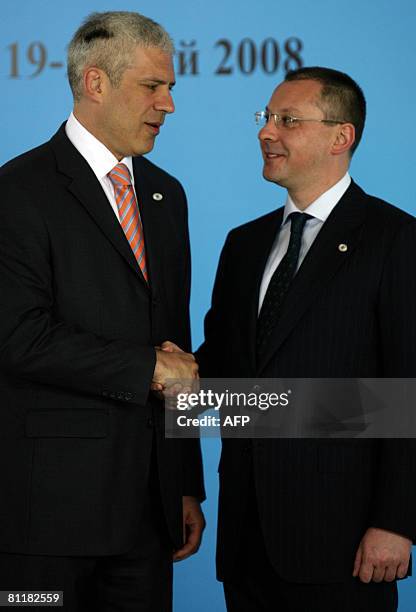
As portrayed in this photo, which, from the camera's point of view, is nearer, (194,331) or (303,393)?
(303,393)

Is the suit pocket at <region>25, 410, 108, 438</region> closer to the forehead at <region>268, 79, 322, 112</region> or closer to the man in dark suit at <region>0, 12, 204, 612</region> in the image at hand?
the man in dark suit at <region>0, 12, 204, 612</region>

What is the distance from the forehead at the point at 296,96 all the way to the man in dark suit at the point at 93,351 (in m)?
0.29

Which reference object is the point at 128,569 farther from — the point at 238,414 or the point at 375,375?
the point at 375,375

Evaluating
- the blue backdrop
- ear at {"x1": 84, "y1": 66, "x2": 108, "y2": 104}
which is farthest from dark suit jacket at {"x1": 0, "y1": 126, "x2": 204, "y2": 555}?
the blue backdrop

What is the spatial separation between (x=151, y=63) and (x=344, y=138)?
0.52 m

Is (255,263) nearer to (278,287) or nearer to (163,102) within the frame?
(278,287)

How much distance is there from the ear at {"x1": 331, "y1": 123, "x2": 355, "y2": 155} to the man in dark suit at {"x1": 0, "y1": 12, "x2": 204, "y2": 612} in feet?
1.44

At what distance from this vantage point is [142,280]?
237 centimetres

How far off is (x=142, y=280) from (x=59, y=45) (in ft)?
5.82

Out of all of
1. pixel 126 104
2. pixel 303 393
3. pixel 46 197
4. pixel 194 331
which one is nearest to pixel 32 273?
pixel 46 197

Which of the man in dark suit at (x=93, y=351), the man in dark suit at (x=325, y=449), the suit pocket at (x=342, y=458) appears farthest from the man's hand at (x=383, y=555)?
the man in dark suit at (x=93, y=351)

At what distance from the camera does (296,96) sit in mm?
2627

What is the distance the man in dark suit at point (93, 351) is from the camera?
2264mm

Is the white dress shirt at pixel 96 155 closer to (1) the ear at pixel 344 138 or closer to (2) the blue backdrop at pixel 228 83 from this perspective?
(1) the ear at pixel 344 138
